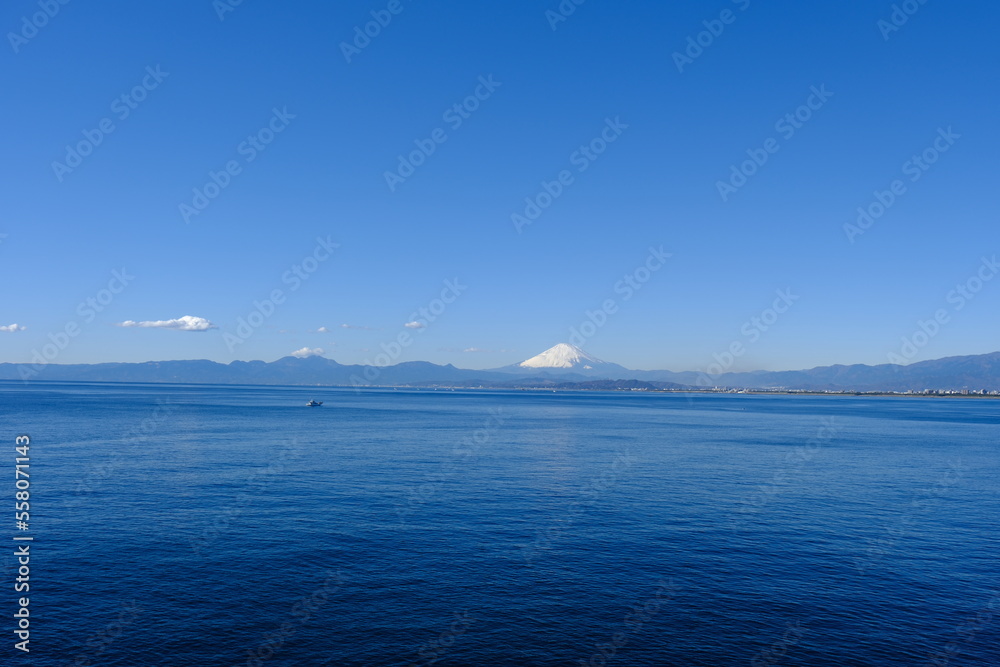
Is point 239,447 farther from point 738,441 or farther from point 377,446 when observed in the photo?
point 738,441

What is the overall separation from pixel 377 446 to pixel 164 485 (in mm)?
42675

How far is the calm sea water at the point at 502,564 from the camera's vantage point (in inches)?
1161

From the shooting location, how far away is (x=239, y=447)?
323 feet

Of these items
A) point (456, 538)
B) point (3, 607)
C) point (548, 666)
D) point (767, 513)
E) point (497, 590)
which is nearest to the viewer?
point (548, 666)

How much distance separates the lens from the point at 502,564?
3991cm

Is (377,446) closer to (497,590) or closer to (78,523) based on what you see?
(78,523)

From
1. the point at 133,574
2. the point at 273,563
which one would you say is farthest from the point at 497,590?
the point at 133,574

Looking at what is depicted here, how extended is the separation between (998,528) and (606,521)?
3435 cm

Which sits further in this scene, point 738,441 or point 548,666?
point 738,441

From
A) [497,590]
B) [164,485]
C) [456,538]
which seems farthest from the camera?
[164,485]

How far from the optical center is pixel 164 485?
63031 mm

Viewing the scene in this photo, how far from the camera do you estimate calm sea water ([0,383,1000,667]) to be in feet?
96.8

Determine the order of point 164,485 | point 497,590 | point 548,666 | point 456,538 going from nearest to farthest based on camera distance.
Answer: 1. point 548,666
2. point 497,590
3. point 456,538
4. point 164,485

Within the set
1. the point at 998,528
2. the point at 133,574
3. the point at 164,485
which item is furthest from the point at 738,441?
the point at 133,574
